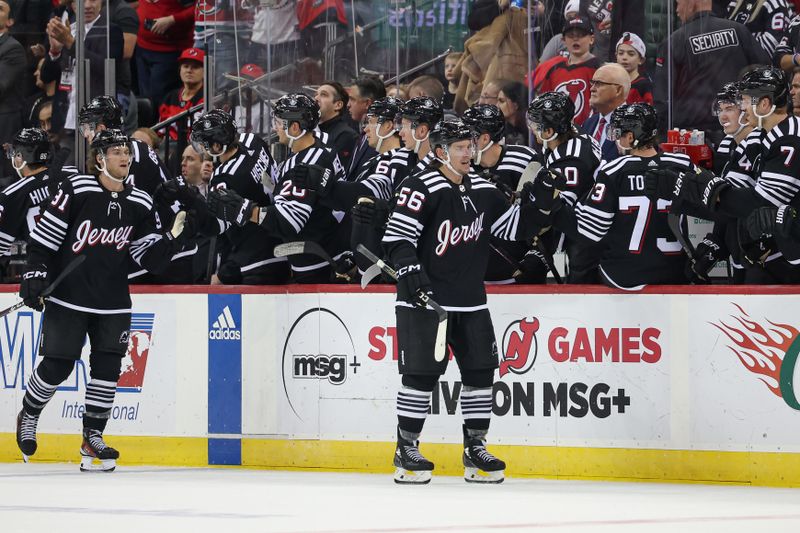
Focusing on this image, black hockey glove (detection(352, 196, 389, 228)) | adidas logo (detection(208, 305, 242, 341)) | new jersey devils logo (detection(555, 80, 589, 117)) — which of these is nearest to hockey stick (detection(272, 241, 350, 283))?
adidas logo (detection(208, 305, 242, 341))

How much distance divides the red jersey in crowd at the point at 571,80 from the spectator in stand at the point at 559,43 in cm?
3

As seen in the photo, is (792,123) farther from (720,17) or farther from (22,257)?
(22,257)

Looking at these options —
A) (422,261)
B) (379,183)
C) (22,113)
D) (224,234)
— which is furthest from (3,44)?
(422,261)

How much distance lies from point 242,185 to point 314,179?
60cm

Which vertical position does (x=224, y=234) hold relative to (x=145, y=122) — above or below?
below

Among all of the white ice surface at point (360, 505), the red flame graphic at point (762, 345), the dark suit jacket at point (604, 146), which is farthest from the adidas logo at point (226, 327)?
the red flame graphic at point (762, 345)

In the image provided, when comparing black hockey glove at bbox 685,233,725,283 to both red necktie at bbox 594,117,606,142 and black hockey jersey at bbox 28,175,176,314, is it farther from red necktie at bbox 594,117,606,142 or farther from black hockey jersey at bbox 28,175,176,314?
black hockey jersey at bbox 28,175,176,314

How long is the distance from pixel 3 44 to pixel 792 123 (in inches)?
234

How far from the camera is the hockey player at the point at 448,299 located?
23.8ft

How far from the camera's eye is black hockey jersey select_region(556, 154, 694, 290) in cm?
748

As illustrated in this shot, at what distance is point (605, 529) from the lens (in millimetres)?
5605

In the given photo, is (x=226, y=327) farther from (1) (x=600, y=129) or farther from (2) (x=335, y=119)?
(1) (x=600, y=129)

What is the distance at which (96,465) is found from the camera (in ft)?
26.7

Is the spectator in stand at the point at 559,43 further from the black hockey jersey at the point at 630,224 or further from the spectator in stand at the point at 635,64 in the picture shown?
the black hockey jersey at the point at 630,224
